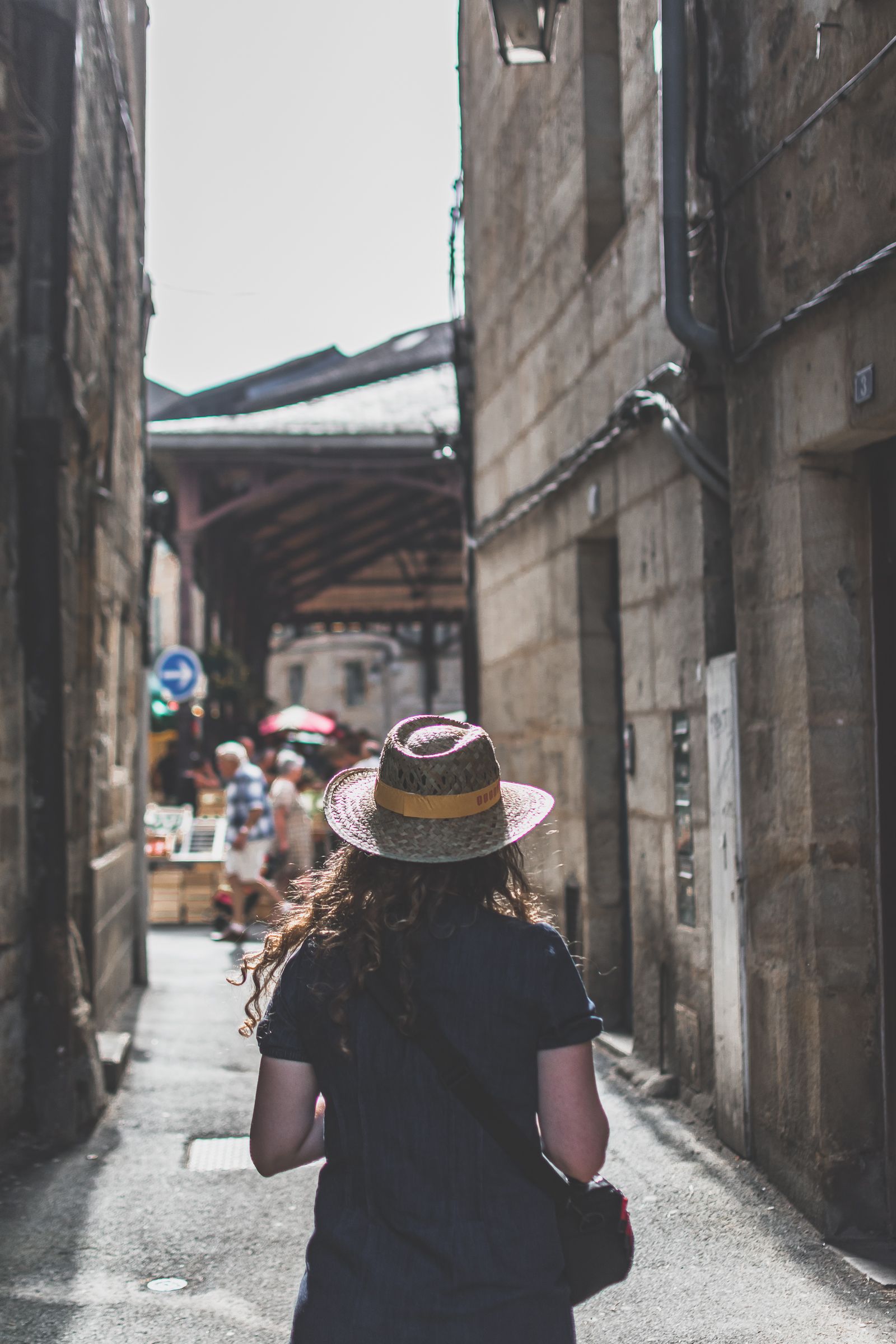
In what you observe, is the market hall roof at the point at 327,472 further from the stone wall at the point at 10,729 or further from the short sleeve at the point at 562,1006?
the short sleeve at the point at 562,1006

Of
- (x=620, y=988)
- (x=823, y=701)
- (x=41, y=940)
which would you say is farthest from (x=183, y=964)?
(x=823, y=701)

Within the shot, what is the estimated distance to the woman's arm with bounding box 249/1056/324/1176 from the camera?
1972 mm

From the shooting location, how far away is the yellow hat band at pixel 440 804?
6.62 ft

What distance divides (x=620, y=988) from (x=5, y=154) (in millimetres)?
4651

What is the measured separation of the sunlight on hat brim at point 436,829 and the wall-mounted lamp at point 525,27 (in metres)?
4.82

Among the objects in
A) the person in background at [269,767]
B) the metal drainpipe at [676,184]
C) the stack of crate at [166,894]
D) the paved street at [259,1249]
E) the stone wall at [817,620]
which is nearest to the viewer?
the paved street at [259,1249]

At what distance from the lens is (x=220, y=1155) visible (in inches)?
208

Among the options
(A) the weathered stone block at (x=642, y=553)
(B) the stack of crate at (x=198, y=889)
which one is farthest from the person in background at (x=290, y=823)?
(A) the weathered stone block at (x=642, y=553)

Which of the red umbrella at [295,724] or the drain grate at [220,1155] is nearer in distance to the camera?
the drain grate at [220,1155]

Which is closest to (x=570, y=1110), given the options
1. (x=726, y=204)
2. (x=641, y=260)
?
(x=726, y=204)

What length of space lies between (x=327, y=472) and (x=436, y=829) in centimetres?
1648

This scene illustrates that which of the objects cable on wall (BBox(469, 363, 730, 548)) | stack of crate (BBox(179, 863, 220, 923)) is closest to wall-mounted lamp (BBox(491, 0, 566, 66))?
cable on wall (BBox(469, 363, 730, 548))

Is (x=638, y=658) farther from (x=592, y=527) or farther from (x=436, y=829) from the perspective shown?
(x=436, y=829)

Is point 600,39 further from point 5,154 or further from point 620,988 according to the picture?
point 620,988
